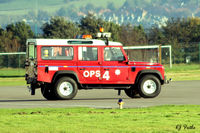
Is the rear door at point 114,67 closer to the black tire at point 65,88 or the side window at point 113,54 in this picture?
the side window at point 113,54

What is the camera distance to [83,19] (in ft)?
268

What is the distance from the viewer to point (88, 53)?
21156mm

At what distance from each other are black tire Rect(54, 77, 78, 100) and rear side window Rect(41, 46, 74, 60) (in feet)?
2.72

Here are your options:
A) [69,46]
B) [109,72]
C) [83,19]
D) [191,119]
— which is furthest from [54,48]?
[83,19]

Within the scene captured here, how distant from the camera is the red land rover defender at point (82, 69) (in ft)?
67.9

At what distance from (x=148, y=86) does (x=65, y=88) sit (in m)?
3.28

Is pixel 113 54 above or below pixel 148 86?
above

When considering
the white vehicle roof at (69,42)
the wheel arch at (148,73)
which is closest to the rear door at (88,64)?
the white vehicle roof at (69,42)

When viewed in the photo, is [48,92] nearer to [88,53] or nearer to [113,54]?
[88,53]

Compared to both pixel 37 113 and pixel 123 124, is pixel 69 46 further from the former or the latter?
pixel 123 124

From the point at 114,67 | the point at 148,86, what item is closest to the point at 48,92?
the point at 114,67

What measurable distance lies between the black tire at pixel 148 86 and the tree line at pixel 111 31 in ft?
150

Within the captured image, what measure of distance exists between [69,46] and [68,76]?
1154mm

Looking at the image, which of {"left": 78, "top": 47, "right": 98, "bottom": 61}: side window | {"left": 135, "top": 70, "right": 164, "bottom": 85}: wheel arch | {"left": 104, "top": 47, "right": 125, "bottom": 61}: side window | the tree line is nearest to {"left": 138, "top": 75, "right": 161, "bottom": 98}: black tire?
{"left": 135, "top": 70, "right": 164, "bottom": 85}: wheel arch
